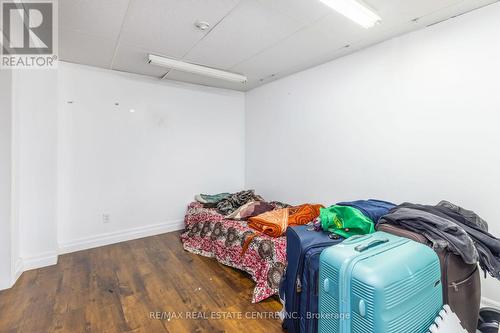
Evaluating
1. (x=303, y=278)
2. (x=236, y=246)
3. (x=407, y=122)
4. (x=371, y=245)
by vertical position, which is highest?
(x=407, y=122)

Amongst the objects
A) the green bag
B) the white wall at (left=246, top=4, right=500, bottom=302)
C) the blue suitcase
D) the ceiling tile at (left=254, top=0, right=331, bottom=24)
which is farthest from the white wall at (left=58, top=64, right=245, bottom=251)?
the blue suitcase

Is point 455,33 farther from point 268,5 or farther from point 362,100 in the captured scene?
point 268,5

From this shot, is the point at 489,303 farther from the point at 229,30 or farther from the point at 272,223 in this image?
the point at 229,30

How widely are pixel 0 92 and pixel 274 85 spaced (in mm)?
3278

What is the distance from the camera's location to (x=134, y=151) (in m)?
3.47

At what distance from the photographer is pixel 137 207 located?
139 inches

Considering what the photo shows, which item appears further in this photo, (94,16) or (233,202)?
(233,202)

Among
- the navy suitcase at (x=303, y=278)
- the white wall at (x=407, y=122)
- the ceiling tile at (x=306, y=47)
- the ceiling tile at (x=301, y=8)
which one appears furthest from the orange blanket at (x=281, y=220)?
the ceiling tile at (x=301, y=8)

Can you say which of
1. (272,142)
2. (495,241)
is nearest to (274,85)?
(272,142)

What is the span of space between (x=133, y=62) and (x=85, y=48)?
0.53 meters

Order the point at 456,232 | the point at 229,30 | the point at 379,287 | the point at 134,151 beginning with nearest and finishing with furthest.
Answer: the point at 379,287
the point at 456,232
the point at 229,30
the point at 134,151

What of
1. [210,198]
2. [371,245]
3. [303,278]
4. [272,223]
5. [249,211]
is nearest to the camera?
[371,245]

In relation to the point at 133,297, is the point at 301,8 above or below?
above

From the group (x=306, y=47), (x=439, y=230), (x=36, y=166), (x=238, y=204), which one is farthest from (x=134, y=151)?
(x=439, y=230)
